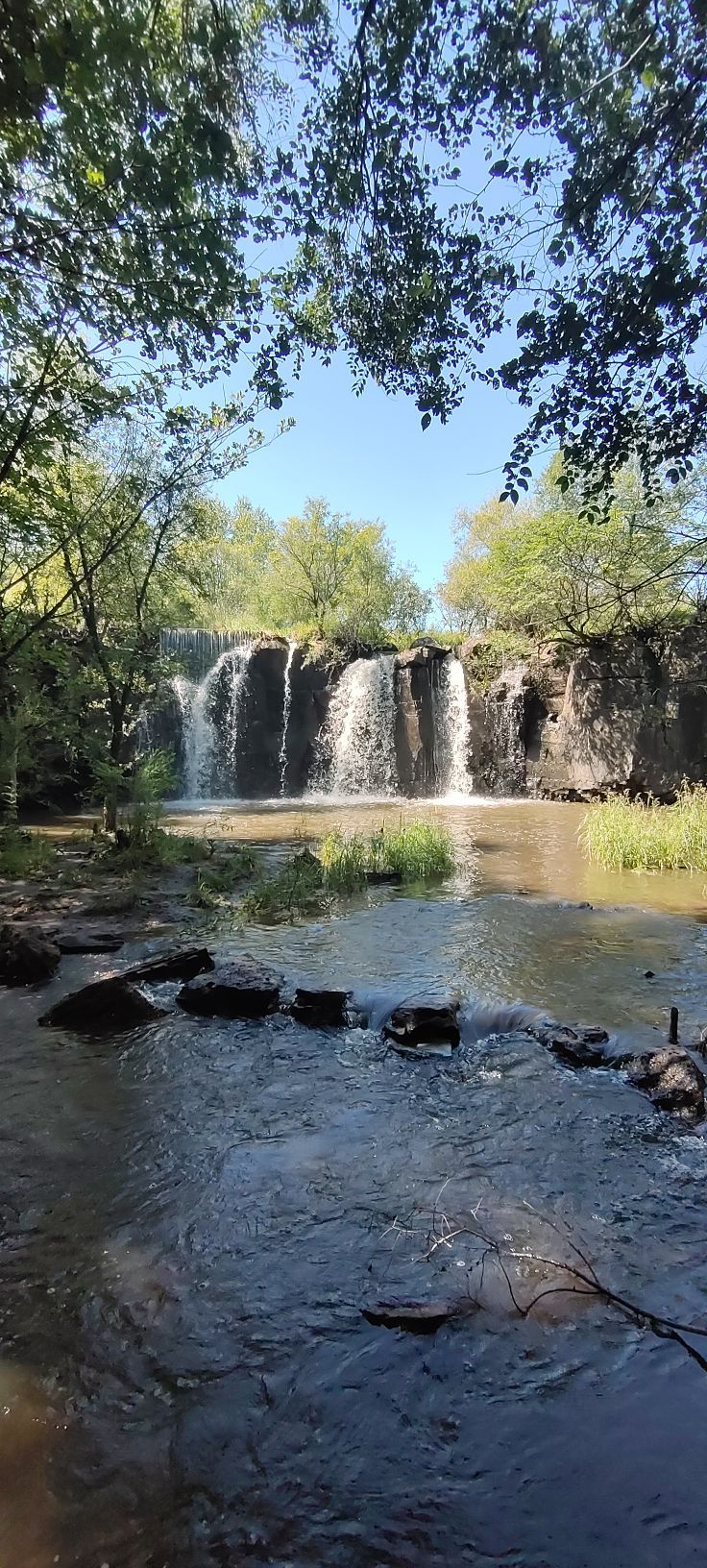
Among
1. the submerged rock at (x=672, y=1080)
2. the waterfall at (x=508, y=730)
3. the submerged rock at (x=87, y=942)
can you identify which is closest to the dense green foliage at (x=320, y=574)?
the waterfall at (x=508, y=730)

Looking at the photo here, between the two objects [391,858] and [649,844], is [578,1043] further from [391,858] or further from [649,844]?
[649,844]

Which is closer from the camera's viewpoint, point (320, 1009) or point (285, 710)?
point (320, 1009)

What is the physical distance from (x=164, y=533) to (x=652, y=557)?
9.87 meters

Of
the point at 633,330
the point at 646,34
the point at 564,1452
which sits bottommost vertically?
the point at 564,1452

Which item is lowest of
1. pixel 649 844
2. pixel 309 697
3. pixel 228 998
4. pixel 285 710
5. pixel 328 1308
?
pixel 328 1308

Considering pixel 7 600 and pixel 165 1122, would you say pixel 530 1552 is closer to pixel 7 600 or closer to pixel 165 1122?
pixel 165 1122

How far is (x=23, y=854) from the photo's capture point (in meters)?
10.6

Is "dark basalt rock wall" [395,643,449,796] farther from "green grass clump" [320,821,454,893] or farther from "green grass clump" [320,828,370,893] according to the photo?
"green grass clump" [320,828,370,893]

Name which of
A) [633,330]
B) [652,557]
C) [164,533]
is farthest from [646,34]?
[652,557]

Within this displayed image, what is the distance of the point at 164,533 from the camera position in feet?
38.7

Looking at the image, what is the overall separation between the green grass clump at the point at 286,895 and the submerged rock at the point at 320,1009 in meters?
2.87

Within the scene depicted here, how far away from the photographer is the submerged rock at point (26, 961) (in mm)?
6352

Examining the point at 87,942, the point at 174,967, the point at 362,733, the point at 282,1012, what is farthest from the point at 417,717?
the point at 282,1012

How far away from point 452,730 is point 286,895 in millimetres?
15502
